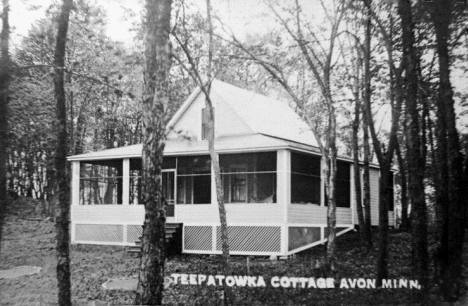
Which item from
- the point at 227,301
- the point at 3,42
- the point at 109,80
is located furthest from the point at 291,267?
the point at 3,42

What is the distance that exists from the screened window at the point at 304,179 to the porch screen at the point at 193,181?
10.1ft

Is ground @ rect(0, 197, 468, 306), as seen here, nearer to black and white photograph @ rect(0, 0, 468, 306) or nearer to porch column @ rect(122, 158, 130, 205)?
black and white photograph @ rect(0, 0, 468, 306)

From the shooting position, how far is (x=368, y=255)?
12477 millimetres

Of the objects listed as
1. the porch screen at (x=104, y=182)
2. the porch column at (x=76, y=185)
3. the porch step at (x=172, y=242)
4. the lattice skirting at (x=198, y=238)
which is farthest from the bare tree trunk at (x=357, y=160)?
the porch column at (x=76, y=185)

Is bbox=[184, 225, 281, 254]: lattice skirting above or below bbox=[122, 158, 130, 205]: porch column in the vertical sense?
below

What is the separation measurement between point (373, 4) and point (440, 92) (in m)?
2.46

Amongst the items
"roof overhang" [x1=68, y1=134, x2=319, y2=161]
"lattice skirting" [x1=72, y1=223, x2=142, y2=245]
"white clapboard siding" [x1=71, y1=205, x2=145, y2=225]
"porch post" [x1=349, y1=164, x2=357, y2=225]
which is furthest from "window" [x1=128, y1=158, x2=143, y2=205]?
"porch post" [x1=349, y1=164, x2=357, y2=225]

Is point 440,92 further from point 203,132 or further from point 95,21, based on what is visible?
point 203,132

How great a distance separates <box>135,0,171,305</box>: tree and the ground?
5.71 ft

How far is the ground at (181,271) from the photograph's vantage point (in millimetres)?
8534

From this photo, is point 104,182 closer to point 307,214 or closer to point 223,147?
point 223,147

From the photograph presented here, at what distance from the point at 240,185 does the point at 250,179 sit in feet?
1.34

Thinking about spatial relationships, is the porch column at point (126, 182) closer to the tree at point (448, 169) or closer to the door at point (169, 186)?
the door at point (169, 186)

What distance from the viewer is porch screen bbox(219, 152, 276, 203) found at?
53.4ft
